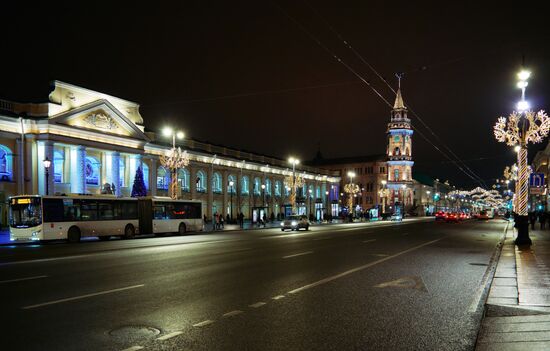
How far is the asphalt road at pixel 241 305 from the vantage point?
7.04 meters

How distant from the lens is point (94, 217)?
3222 centimetres

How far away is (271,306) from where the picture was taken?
369 inches

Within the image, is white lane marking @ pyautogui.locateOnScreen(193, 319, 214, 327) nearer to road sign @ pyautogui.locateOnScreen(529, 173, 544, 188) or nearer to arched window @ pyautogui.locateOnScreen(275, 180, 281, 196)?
road sign @ pyautogui.locateOnScreen(529, 173, 544, 188)

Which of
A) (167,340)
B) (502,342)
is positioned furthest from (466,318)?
(167,340)

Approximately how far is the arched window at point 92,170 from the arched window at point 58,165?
353 cm

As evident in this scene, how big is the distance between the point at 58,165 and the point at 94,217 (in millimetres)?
25938

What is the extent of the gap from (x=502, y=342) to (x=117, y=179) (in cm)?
5685

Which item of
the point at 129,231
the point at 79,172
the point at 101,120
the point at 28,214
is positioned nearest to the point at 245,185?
the point at 101,120

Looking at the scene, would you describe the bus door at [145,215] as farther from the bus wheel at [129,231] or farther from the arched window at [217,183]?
the arched window at [217,183]

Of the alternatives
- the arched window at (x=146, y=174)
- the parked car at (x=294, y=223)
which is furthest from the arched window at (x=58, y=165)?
the parked car at (x=294, y=223)

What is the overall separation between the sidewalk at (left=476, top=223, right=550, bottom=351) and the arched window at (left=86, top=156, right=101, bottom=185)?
5174 centimetres

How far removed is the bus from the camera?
93.8 feet

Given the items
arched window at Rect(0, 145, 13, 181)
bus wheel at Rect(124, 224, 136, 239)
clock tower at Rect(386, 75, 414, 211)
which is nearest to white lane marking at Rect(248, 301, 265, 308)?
bus wheel at Rect(124, 224, 136, 239)

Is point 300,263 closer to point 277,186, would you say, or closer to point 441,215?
point 441,215
